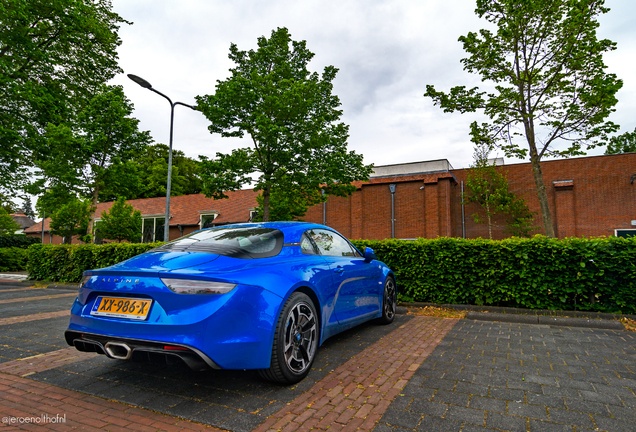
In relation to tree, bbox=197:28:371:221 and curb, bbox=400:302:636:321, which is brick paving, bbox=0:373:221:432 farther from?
tree, bbox=197:28:371:221

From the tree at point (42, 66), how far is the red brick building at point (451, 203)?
14.2m

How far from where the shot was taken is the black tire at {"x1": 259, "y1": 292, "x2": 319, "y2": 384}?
113 inches

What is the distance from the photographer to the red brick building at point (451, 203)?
21.1 m

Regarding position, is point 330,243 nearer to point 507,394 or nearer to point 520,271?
point 507,394

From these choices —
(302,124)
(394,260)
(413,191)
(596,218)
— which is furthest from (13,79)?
(596,218)

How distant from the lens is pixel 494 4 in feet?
40.1

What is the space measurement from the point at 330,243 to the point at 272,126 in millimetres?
10287

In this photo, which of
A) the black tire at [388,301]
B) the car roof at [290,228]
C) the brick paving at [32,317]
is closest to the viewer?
the car roof at [290,228]

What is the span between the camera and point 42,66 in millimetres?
16844

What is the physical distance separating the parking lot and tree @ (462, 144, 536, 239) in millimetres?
19774

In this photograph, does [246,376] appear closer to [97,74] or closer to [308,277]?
[308,277]

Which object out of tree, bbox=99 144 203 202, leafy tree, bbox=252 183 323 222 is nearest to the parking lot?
leafy tree, bbox=252 183 323 222

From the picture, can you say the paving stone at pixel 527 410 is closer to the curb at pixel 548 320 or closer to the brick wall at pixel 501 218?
the curb at pixel 548 320

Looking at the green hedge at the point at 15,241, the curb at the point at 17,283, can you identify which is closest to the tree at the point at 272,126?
the curb at the point at 17,283
